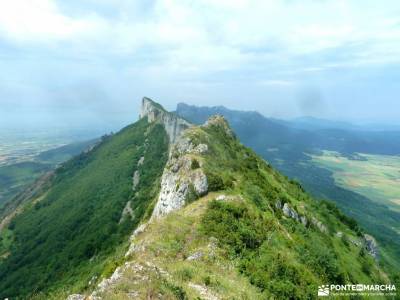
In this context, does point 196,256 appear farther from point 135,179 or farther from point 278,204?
point 135,179

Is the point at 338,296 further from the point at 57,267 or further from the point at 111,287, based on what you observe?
the point at 57,267

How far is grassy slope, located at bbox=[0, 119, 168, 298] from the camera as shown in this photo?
88.5 metres

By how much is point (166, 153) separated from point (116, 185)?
23.2 metres

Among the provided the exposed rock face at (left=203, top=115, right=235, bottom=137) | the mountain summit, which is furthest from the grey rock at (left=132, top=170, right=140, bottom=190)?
the exposed rock face at (left=203, top=115, right=235, bottom=137)

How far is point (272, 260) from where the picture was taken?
31.3 metres

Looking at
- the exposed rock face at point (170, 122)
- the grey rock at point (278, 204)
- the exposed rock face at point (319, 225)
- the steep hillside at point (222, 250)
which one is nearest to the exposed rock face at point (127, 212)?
the exposed rock face at point (170, 122)

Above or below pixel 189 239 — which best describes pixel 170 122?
above

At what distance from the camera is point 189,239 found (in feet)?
108

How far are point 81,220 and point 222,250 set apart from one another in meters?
100.0

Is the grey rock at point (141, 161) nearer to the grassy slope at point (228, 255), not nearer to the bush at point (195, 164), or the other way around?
the bush at point (195, 164)

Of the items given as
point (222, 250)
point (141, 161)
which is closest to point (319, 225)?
point (222, 250)

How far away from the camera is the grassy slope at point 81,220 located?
8850cm

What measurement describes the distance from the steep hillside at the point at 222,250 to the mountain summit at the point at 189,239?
12cm

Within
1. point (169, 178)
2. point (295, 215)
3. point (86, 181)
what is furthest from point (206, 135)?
point (86, 181)
